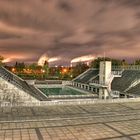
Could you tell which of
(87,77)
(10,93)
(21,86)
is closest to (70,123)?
(10,93)

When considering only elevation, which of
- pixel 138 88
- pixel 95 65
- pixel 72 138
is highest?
pixel 95 65

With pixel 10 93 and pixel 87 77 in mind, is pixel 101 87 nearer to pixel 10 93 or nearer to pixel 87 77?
pixel 10 93

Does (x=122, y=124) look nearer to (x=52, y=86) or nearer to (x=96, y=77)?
(x=96, y=77)

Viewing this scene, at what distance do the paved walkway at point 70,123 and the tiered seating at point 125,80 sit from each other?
2091 centimetres

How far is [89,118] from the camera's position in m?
17.7

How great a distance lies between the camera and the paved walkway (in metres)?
13.5

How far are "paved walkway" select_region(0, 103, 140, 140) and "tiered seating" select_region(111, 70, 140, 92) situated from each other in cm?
2091

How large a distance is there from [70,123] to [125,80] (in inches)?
1263

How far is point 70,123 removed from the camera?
16109 millimetres

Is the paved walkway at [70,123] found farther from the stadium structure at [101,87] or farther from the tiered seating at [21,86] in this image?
the tiered seating at [21,86]

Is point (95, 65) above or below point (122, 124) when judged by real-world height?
above

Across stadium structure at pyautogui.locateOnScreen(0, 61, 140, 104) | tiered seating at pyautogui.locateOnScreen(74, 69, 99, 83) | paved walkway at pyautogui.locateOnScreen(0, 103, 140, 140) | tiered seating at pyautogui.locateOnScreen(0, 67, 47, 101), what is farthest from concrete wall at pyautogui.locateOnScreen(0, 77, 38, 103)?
tiered seating at pyautogui.locateOnScreen(74, 69, 99, 83)

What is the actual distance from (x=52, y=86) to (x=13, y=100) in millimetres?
39911

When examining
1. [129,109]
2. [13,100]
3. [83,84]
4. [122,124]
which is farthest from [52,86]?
[122,124]
